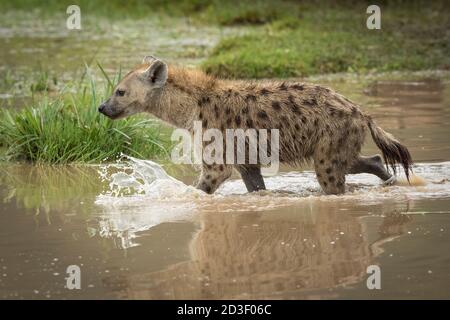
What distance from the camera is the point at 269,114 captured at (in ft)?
22.4

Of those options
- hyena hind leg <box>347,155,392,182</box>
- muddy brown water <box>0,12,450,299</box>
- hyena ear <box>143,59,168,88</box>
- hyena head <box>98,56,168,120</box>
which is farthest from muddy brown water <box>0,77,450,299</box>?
hyena ear <box>143,59,168,88</box>

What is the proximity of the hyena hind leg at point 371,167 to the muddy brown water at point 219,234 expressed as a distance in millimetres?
116

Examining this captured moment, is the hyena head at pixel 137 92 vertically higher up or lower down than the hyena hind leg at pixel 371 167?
higher up

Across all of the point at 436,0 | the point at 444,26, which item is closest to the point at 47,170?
the point at 444,26

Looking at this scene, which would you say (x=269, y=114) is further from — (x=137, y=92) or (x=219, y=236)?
(x=219, y=236)

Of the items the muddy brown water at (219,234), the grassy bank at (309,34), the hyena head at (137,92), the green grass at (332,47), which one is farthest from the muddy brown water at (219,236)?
the grassy bank at (309,34)

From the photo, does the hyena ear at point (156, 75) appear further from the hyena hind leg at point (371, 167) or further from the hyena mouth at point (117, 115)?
the hyena hind leg at point (371, 167)

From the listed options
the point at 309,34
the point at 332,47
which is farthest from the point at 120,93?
the point at 309,34

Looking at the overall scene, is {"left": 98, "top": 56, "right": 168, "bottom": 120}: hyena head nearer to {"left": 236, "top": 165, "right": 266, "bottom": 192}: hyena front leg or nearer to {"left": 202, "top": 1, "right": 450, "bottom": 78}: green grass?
{"left": 236, "top": 165, "right": 266, "bottom": 192}: hyena front leg

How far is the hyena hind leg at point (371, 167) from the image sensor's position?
6898 mm

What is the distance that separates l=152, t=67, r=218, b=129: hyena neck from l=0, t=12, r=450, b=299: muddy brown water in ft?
1.24

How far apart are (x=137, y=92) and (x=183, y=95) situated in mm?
301

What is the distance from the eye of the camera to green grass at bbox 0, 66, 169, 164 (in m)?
7.99
